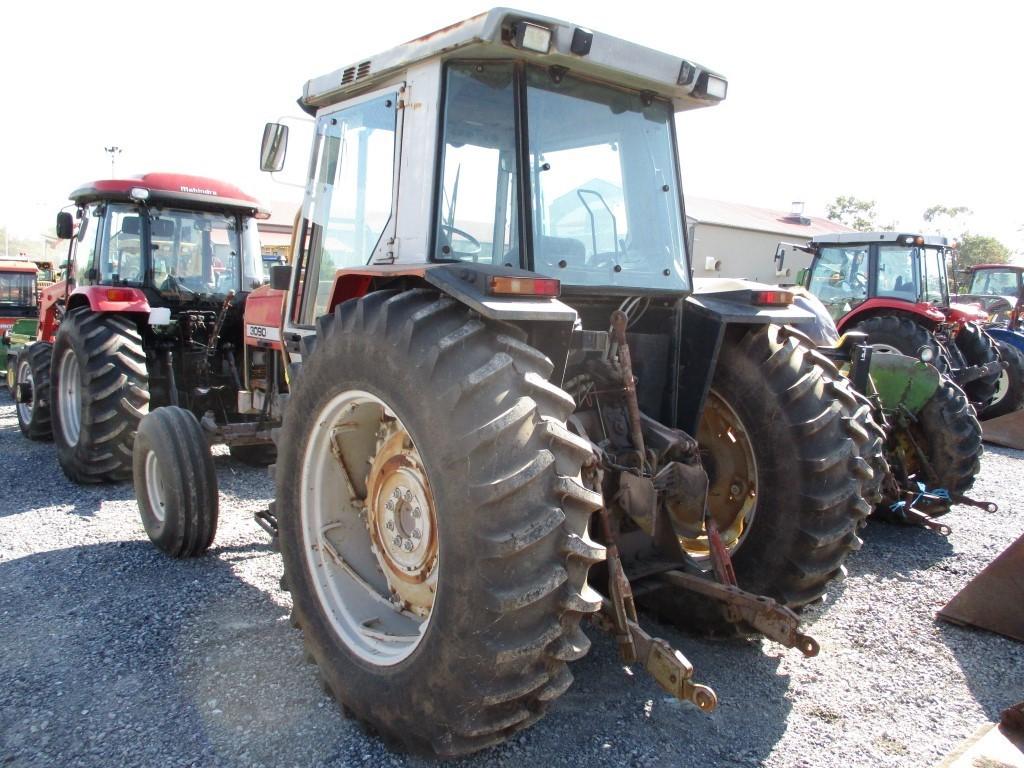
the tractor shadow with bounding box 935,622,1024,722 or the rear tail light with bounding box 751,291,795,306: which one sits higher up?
the rear tail light with bounding box 751,291,795,306

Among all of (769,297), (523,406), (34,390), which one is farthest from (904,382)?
(34,390)

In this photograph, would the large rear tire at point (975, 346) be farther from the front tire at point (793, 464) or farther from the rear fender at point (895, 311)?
the front tire at point (793, 464)

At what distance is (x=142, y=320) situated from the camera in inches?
250

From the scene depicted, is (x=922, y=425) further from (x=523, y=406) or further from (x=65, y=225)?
(x=65, y=225)

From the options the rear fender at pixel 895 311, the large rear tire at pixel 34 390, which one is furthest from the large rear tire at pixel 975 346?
the large rear tire at pixel 34 390

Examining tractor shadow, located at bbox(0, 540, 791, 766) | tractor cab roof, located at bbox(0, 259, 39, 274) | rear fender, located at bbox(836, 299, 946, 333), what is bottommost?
tractor shadow, located at bbox(0, 540, 791, 766)

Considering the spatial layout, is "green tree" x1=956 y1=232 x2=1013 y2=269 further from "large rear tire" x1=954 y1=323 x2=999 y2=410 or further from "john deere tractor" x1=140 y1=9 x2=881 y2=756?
"john deere tractor" x1=140 y1=9 x2=881 y2=756

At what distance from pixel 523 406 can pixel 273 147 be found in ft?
7.01

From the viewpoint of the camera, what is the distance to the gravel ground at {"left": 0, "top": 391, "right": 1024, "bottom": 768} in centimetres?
262

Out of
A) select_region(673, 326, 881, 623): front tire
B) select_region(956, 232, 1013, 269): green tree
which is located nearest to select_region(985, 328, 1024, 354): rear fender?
select_region(673, 326, 881, 623): front tire

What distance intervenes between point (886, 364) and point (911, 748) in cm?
327

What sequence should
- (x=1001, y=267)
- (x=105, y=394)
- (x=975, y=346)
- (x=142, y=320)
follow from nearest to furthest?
(x=105, y=394)
(x=142, y=320)
(x=975, y=346)
(x=1001, y=267)

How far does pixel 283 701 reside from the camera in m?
2.87

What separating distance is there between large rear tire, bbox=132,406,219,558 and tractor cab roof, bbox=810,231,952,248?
8183 mm
